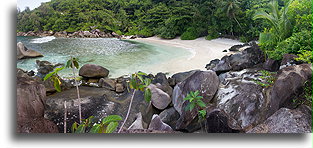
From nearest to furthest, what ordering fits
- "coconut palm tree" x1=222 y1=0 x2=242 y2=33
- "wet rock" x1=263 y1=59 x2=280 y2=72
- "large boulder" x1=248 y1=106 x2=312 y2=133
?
"large boulder" x1=248 y1=106 x2=312 y2=133
"wet rock" x1=263 y1=59 x2=280 y2=72
"coconut palm tree" x1=222 y1=0 x2=242 y2=33

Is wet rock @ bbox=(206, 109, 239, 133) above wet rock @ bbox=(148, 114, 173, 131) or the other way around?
above

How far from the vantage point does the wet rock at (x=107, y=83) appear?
2373 mm

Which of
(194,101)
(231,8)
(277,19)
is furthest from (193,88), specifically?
(277,19)

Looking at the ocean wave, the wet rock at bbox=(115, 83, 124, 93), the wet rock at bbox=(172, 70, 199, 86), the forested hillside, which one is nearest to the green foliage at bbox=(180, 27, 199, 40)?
the forested hillside

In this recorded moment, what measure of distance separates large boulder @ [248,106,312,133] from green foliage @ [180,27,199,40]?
64.3 inches

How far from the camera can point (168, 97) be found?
2420 millimetres

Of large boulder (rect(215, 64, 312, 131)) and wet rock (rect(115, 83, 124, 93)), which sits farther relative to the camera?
wet rock (rect(115, 83, 124, 93))

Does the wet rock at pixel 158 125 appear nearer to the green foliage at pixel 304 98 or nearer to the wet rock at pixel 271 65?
the green foliage at pixel 304 98

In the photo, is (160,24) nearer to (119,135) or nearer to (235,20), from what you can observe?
(235,20)

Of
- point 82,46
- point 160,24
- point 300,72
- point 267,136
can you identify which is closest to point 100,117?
point 82,46

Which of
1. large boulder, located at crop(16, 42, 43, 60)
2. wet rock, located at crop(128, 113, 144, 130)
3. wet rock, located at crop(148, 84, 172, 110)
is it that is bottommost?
wet rock, located at crop(128, 113, 144, 130)

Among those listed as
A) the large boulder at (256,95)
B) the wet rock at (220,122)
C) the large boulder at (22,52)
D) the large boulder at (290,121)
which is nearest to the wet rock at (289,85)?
the large boulder at (256,95)

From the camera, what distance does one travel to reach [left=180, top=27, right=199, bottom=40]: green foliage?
2.93 meters

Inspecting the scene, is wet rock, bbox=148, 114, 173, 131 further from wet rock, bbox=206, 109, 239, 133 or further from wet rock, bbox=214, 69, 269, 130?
wet rock, bbox=214, 69, 269, 130
